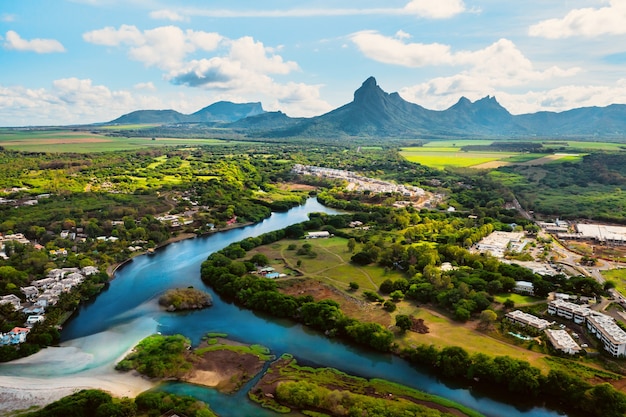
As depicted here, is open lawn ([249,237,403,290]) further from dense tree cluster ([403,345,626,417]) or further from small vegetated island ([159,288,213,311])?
dense tree cluster ([403,345,626,417])

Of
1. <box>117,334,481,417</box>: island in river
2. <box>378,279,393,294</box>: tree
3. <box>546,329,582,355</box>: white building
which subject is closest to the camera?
<box>117,334,481,417</box>: island in river

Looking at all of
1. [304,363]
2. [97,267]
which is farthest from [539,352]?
[97,267]

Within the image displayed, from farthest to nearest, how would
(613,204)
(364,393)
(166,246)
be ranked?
(613,204)
(166,246)
(364,393)

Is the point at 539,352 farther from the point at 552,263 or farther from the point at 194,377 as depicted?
the point at 194,377

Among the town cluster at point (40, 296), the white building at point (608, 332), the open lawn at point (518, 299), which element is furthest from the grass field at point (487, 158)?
the town cluster at point (40, 296)

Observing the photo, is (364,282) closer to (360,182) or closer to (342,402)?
(342,402)

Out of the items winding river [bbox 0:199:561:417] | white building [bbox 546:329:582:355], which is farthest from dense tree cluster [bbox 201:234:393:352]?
white building [bbox 546:329:582:355]

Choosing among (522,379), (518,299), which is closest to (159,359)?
(522,379)

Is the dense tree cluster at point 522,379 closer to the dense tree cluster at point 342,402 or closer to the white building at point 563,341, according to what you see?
the white building at point 563,341
